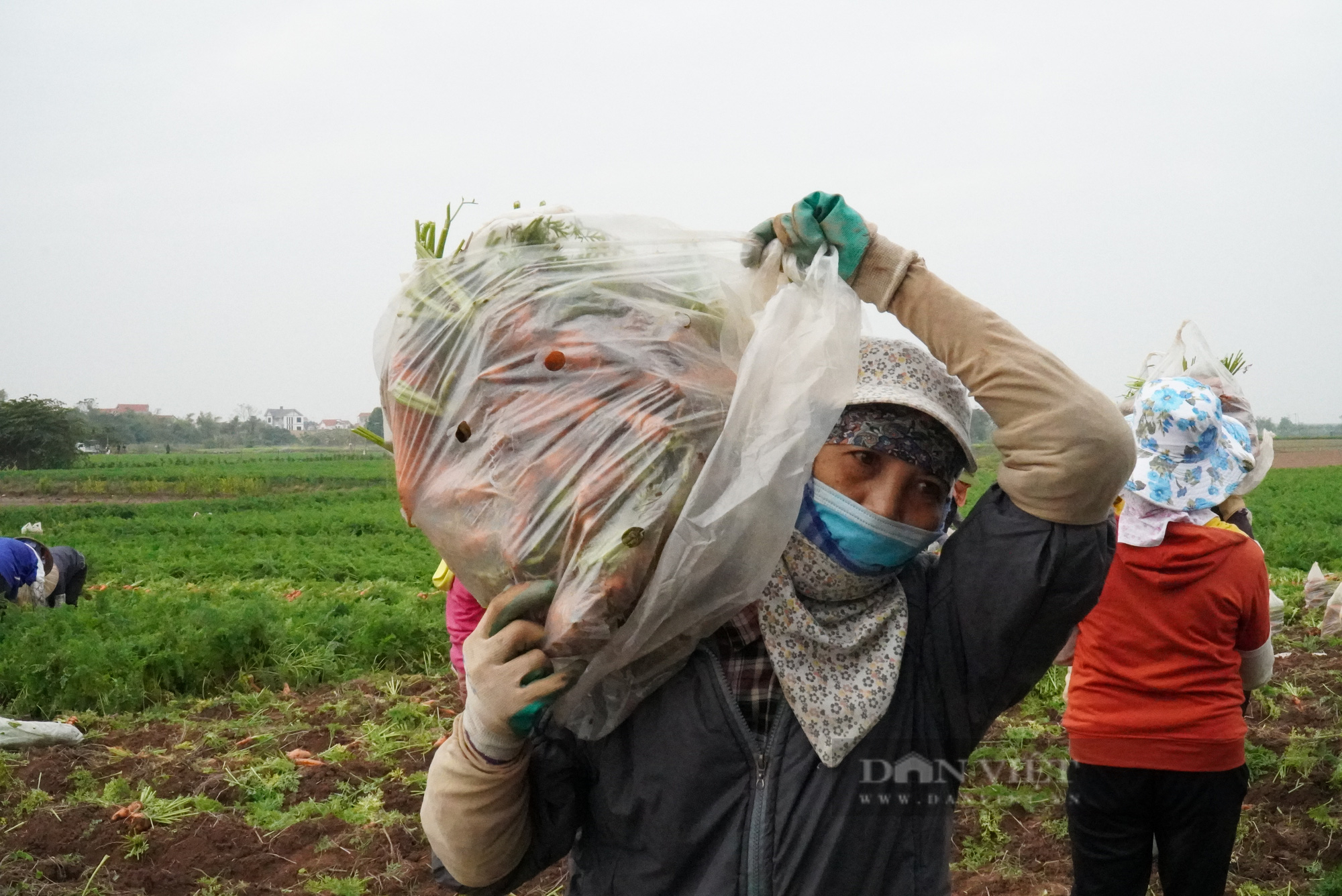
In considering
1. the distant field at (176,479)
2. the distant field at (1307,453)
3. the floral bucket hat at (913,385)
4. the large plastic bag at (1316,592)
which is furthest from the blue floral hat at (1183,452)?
the distant field at (1307,453)

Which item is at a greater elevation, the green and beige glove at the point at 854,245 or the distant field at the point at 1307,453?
the green and beige glove at the point at 854,245

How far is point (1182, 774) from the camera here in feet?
8.35

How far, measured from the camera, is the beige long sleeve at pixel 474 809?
1.25 m

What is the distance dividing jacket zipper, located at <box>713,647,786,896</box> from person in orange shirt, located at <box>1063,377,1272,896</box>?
1.61 meters

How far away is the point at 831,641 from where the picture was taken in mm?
1312

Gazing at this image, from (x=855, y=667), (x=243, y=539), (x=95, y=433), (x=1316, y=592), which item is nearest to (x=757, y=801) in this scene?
(x=855, y=667)

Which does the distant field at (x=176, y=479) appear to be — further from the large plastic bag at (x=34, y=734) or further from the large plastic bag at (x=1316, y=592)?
the large plastic bag at (x=1316, y=592)

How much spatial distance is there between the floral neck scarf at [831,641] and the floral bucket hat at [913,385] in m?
0.22

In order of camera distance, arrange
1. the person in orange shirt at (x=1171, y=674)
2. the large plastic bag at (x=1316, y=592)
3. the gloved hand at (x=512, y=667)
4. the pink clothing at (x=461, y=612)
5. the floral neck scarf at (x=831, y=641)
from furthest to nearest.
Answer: the large plastic bag at (x=1316, y=592)
the pink clothing at (x=461, y=612)
the person in orange shirt at (x=1171, y=674)
the floral neck scarf at (x=831, y=641)
the gloved hand at (x=512, y=667)

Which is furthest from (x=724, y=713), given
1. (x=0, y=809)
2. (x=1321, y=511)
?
(x=1321, y=511)

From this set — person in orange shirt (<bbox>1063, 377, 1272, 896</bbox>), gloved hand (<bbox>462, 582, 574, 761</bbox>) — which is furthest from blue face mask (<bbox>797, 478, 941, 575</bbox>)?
person in orange shirt (<bbox>1063, 377, 1272, 896</bbox>)

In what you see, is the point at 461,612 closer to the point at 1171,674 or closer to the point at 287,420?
the point at 1171,674

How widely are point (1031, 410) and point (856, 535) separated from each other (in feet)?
0.92

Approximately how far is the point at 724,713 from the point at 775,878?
21 centimetres
